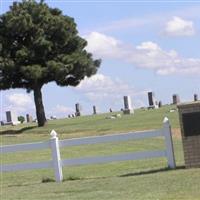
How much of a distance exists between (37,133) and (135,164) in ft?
82.7

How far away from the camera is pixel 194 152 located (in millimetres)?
15273

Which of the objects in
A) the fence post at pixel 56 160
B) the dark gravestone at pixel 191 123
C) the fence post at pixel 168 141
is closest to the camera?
the dark gravestone at pixel 191 123

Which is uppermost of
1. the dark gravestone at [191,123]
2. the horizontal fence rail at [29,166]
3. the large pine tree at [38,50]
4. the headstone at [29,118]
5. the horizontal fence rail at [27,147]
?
the large pine tree at [38,50]

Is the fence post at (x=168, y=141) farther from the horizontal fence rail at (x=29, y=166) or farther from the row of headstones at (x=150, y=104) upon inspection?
the row of headstones at (x=150, y=104)

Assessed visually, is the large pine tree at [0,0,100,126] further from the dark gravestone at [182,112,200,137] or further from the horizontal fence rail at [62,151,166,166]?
the dark gravestone at [182,112,200,137]

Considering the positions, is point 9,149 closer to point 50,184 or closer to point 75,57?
point 50,184

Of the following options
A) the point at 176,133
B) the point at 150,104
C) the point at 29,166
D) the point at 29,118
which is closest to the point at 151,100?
the point at 150,104

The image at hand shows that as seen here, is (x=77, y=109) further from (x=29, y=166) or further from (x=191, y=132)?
(x=191, y=132)

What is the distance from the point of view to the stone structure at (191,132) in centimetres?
1521

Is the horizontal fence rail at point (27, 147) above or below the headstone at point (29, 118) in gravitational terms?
below

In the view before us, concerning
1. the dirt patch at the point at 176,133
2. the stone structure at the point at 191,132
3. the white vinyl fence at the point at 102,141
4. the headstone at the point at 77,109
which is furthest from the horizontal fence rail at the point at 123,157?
the headstone at the point at 77,109

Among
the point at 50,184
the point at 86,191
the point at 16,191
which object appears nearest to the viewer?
the point at 86,191

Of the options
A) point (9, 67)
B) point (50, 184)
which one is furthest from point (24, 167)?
point (9, 67)

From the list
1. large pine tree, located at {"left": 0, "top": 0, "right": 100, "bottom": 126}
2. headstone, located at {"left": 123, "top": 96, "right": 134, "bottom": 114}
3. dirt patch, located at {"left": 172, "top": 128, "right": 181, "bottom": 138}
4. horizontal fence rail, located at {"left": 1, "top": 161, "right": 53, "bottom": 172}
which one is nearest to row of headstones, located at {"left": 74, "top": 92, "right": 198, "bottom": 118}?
headstone, located at {"left": 123, "top": 96, "right": 134, "bottom": 114}
